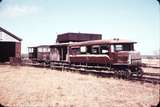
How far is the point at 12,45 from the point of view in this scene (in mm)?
41469

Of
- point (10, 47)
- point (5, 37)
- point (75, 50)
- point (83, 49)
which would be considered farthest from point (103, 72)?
point (10, 47)

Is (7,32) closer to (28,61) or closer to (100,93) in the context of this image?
(28,61)

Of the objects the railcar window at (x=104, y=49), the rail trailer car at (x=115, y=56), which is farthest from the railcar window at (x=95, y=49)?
the railcar window at (x=104, y=49)

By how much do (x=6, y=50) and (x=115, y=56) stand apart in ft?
89.0

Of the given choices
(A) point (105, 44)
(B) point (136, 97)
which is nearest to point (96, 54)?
(A) point (105, 44)

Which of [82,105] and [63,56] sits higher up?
[63,56]

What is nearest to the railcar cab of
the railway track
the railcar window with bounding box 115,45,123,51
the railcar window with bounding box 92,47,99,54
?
the railway track

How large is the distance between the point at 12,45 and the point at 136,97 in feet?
111

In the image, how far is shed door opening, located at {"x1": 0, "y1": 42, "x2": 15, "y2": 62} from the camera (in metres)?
41.1

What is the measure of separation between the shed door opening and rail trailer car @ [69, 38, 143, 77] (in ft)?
72.4

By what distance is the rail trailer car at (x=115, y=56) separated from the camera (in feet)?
60.9

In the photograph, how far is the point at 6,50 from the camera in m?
41.3

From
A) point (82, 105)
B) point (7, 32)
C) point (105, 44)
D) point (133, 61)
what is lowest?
point (82, 105)

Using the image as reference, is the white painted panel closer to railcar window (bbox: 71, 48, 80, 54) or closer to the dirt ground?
railcar window (bbox: 71, 48, 80, 54)
